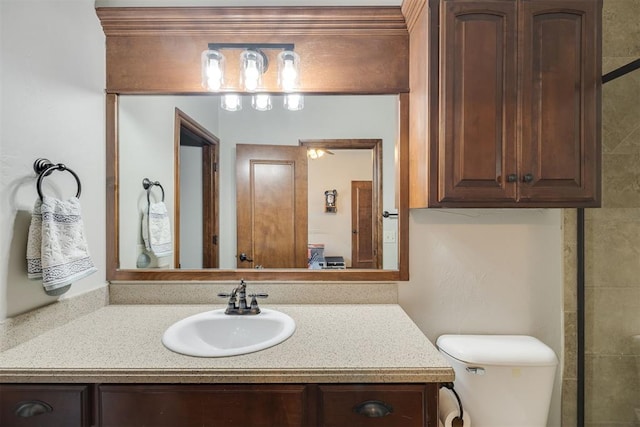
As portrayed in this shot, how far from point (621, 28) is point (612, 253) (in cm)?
108

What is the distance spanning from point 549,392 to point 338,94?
154 cm

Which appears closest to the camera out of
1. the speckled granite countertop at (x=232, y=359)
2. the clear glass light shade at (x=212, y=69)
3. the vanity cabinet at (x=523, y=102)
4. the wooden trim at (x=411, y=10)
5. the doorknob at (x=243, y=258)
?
the speckled granite countertop at (x=232, y=359)

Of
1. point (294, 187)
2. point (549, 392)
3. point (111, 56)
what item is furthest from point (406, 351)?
point (111, 56)

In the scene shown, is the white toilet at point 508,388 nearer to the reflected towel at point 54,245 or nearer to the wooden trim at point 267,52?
the wooden trim at point 267,52

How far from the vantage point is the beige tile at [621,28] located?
155 centimetres

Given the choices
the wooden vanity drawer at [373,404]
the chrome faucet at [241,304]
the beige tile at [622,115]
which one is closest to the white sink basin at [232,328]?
the chrome faucet at [241,304]

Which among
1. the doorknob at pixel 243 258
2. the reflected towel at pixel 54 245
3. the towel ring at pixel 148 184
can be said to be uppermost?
the towel ring at pixel 148 184

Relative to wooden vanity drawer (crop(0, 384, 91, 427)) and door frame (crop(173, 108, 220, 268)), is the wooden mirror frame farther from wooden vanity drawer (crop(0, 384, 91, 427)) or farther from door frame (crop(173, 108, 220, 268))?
wooden vanity drawer (crop(0, 384, 91, 427))

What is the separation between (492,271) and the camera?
5.01ft

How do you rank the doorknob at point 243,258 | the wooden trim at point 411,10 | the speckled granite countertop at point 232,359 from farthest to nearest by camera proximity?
the doorknob at point 243,258, the wooden trim at point 411,10, the speckled granite countertop at point 232,359

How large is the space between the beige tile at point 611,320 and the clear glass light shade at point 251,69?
1.85 m

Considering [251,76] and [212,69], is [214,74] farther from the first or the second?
[251,76]

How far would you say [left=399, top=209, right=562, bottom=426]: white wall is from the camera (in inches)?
59.8

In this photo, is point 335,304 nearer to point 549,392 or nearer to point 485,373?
point 485,373
